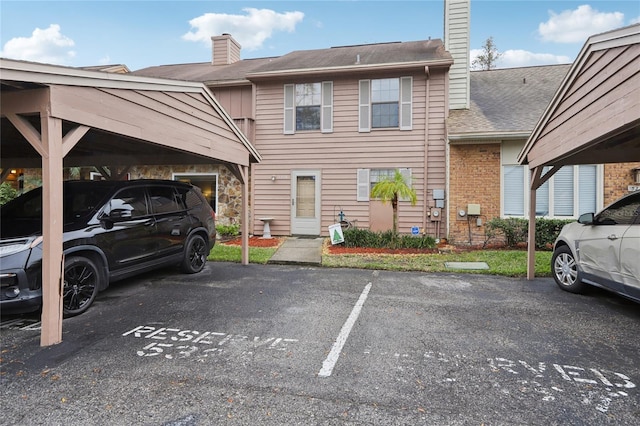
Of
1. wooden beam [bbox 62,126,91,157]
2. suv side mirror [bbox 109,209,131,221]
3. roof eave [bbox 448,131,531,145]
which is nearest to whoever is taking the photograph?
wooden beam [bbox 62,126,91,157]

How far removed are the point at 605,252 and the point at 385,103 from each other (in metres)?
7.88

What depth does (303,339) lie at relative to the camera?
3.70 meters

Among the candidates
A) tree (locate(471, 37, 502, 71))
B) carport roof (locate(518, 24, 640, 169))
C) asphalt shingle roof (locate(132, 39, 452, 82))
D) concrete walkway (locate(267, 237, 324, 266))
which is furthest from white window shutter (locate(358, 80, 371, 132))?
tree (locate(471, 37, 502, 71))

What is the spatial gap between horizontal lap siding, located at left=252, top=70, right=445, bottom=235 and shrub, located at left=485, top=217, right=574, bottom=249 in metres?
1.99

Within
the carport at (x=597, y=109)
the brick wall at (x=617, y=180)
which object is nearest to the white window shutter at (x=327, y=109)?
the carport at (x=597, y=109)

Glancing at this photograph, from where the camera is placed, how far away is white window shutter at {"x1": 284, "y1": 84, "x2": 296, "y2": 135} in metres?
11.9

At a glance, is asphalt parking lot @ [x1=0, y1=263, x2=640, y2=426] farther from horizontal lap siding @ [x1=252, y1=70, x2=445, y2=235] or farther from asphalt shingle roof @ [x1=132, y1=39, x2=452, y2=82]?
asphalt shingle roof @ [x1=132, y1=39, x2=452, y2=82]

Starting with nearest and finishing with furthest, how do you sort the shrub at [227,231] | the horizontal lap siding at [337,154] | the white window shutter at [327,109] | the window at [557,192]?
the window at [557,192]
the horizontal lap siding at [337,154]
the white window shutter at [327,109]
the shrub at [227,231]

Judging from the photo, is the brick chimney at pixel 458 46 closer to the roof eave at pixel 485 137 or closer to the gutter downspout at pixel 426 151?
the gutter downspout at pixel 426 151

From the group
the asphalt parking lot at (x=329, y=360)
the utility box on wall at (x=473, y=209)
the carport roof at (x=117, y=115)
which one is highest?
the carport roof at (x=117, y=115)

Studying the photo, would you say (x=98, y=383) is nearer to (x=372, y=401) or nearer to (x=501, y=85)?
(x=372, y=401)

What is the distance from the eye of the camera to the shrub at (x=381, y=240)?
9555 millimetres

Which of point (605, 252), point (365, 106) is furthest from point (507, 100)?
point (605, 252)

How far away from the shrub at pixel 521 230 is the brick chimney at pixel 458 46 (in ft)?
12.9
